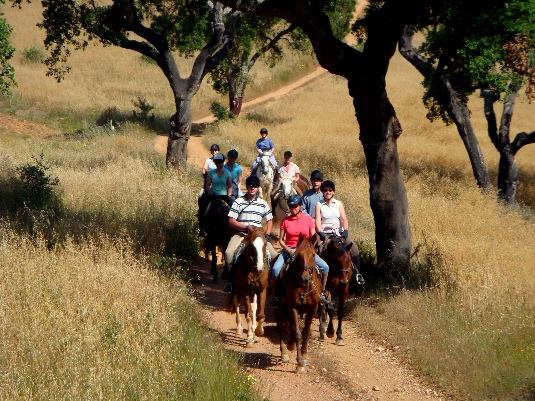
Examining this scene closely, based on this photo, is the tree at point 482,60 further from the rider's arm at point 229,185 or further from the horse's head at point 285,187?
the rider's arm at point 229,185

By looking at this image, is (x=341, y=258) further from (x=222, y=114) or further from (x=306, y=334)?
(x=222, y=114)

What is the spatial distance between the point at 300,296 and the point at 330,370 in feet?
4.18

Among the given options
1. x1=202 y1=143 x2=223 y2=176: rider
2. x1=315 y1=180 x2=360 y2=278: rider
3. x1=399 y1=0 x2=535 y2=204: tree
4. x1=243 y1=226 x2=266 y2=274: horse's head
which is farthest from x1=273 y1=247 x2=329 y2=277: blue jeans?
x1=202 y1=143 x2=223 y2=176: rider

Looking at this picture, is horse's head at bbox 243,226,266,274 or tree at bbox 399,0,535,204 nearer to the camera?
horse's head at bbox 243,226,266,274

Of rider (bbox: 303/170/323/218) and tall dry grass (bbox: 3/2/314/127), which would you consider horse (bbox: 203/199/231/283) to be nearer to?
rider (bbox: 303/170/323/218)

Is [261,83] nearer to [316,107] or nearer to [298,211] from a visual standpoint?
[316,107]

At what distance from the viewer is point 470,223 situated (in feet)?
54.2

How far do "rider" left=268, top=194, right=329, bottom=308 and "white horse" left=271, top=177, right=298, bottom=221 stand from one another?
579 centimetres

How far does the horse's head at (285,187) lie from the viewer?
16078mm

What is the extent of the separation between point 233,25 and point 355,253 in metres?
15.1

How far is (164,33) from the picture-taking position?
2336 cm

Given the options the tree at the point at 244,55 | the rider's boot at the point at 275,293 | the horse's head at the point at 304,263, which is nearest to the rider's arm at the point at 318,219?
the rider's boot at the point at 275,293

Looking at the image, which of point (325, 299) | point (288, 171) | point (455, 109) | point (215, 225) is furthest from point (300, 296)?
point (455, 109)

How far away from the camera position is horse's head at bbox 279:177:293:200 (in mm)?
16078
